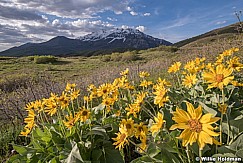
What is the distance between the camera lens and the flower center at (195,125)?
3.17 ft

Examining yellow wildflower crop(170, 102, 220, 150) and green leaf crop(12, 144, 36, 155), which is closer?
yellow wildflower crop(170, 102, 220, 150)

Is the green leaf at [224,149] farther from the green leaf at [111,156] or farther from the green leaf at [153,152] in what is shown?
the green leaf at [111,156]

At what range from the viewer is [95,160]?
2.12 m

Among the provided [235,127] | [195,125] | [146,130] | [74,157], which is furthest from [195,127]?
[74,157]

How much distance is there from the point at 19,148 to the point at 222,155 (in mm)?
1824

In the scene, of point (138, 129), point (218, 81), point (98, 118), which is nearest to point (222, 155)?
point (218, 81)

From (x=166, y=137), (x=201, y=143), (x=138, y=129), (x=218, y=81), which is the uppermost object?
(x=218, y=81)

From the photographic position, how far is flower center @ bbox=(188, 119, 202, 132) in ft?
3.17

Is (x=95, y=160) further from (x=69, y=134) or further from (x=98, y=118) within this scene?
(x=98, y=118)

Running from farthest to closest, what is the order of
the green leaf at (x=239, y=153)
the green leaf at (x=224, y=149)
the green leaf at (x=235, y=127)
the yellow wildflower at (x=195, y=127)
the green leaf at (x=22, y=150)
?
the green leaf at (x=22, y=150), the green leaf at (x=235, y=127), the green leaf at (x=224, y=149), the green leaf at (x=239, y=153), the yellow wildflower at (x=195, y=127)

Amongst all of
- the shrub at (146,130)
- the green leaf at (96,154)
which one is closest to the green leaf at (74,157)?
the shrub at (146,130)

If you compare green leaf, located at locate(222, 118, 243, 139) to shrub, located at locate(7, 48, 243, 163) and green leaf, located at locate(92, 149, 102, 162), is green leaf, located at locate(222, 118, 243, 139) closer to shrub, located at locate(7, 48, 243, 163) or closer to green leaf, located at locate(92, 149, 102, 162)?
shrub, located at locate(7, 48, 243, 163)

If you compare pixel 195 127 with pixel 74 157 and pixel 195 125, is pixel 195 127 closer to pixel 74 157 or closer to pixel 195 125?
pixel 195 125

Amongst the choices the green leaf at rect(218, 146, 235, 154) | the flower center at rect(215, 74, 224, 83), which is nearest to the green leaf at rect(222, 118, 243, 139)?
the green leaf at rect(218, 146, 235, 154)
